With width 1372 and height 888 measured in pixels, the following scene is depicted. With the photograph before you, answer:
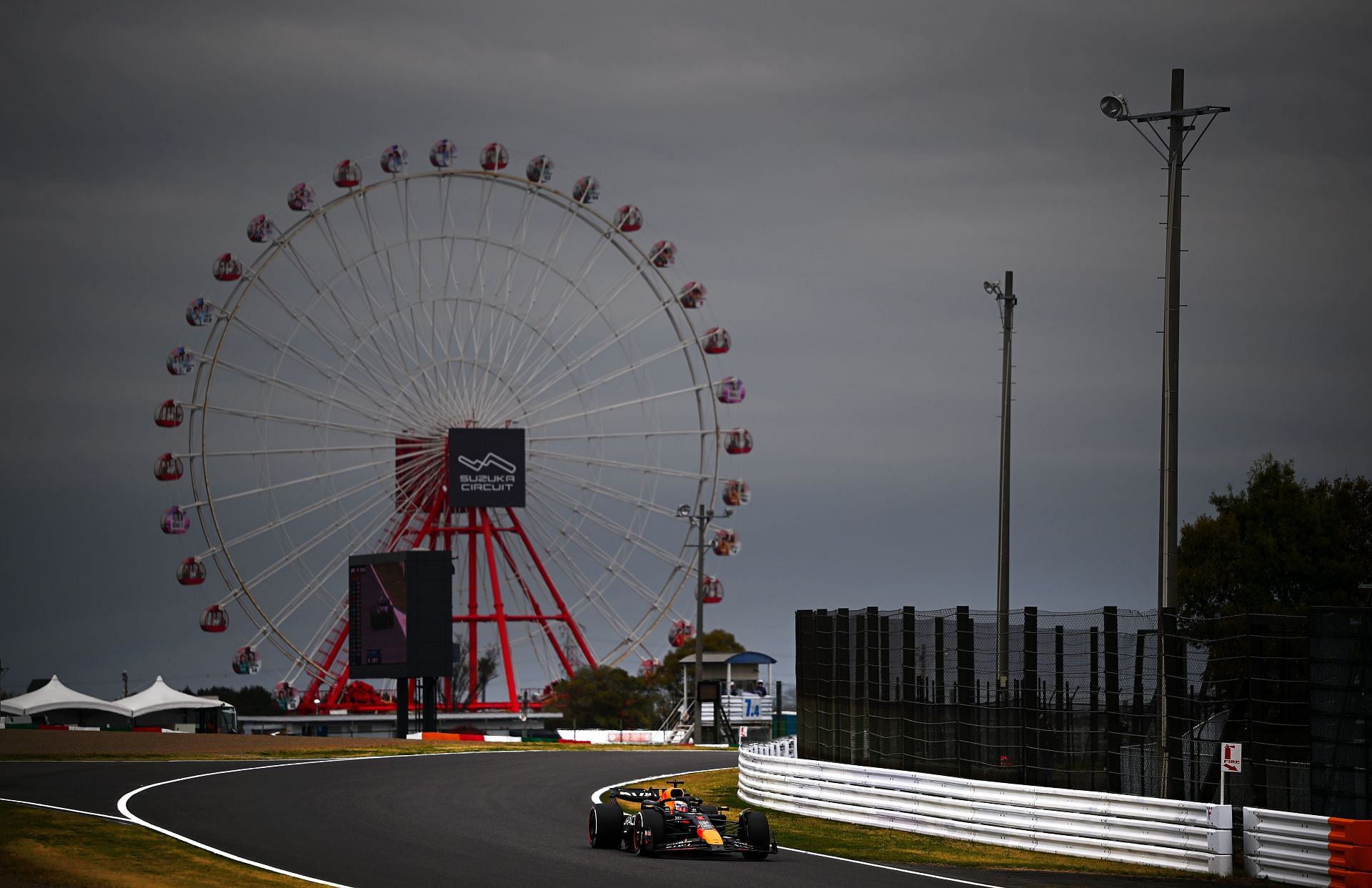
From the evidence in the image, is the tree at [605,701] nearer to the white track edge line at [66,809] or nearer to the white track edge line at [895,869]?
the white track edge line at [66,809]

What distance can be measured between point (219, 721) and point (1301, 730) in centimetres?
6736

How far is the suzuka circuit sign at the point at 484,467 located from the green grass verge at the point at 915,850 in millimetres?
45581

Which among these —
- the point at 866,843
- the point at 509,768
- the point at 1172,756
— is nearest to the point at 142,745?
the point at 509,768

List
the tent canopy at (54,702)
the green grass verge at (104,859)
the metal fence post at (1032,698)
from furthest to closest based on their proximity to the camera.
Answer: the tent canopy at (54,702)
the metal fence post at (1032,698)
the green grass verge at (104,859)

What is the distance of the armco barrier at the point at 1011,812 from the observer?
19.5 meters

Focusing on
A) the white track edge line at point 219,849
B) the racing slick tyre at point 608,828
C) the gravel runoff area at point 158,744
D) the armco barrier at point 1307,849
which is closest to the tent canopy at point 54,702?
the gravel runoff area at point 158,744

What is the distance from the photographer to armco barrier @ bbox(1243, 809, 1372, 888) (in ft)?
57.1

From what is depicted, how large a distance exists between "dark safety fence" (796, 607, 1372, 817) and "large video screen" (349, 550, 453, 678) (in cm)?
3380

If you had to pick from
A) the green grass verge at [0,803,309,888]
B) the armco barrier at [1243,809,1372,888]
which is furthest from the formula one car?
the armco barrier at [1243,809,1372,888]

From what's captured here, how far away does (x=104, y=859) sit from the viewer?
19266 mm

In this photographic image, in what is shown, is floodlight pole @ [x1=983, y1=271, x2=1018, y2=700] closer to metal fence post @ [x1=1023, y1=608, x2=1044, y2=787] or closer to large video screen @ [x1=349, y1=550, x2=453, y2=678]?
metal fence post @ [x1=1023, y1=608, x2=1044, y2=787]

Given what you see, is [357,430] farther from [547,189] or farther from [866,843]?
[866,843]

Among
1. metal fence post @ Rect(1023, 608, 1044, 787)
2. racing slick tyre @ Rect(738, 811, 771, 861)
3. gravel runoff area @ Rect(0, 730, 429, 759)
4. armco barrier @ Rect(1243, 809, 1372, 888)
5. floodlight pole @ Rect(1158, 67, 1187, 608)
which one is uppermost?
floodlight pole @ Rect(1158, 67, 1187, 608)

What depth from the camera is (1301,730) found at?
62.7 ft
